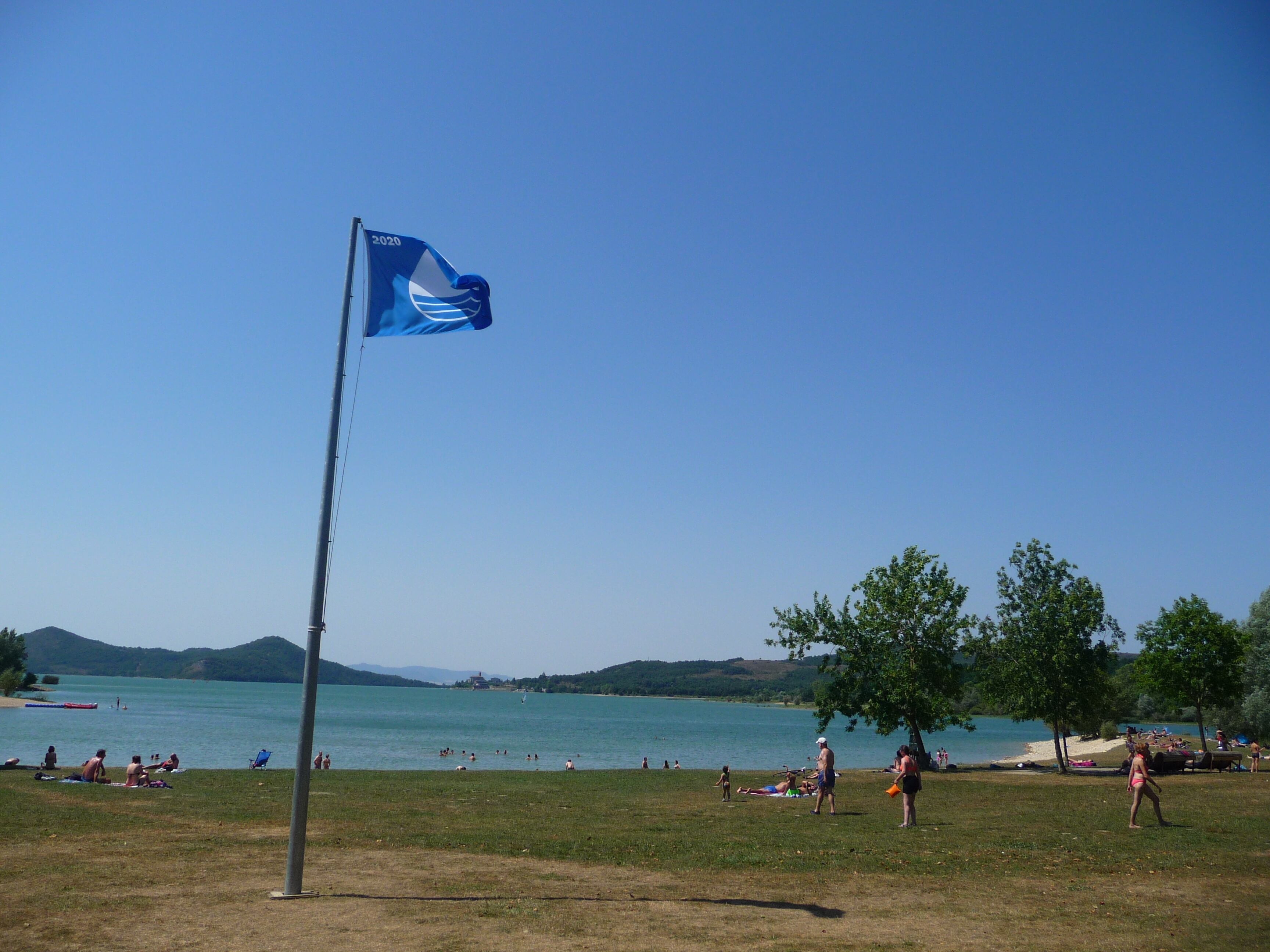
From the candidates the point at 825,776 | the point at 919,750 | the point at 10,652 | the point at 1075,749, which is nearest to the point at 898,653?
the point at 919,750

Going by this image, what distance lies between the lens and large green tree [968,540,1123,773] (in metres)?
37.1

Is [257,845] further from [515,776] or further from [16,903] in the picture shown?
[515,776]

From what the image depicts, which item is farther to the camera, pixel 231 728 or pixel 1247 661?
pixel 231 728

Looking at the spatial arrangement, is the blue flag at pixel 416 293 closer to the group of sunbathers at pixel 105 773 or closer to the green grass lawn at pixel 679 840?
the green grass lawn at pixel 679 840

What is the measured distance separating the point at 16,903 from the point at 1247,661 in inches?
2430

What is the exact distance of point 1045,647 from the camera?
3747 centimetres

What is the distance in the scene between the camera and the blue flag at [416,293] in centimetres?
1312

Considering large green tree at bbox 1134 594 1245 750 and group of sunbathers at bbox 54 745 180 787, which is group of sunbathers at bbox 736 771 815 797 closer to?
group of sunbathers at bbox 54 745 180 787

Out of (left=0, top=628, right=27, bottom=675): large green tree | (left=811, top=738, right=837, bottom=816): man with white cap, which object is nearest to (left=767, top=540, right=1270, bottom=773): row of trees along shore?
(left=811, top=738, right=837, bottom=816): man with white cap

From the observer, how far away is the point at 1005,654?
39312 mm

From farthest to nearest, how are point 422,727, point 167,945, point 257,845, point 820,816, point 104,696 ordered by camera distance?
point 104,696, point 422,727, point 820,816, point 257,845, point 167,945

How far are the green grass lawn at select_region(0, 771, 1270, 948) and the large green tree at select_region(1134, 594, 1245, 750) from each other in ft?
57.3

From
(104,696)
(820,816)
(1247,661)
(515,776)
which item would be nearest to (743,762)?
(1247,661)

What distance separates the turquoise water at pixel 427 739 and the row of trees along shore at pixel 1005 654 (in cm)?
1618
